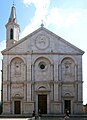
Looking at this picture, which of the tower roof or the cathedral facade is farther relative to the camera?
the tower roof

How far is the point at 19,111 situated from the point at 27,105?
4.80 ft

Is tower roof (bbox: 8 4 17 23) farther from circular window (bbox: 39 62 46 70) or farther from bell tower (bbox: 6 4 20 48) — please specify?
circular window (bbox: 39 62 46 70)

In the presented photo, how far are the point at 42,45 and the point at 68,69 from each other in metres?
4.99

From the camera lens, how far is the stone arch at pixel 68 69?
47.2 m

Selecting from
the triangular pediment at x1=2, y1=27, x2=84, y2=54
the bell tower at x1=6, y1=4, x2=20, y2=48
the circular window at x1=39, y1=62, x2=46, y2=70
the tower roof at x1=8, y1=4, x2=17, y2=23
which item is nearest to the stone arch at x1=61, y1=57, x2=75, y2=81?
the triangular pediment at x1=2, y1=27, x2=84, y2=54

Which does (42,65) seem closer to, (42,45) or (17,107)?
(42,45)

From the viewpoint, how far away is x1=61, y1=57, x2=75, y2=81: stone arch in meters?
47.2

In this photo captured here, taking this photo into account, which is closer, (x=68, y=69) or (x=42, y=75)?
(x=42, y=75)

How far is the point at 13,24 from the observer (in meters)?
50.4

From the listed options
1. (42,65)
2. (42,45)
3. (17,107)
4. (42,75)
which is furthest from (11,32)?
(17,107)

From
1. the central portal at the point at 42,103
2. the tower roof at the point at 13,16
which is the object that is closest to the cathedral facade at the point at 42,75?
the central portal at the point at 42,103

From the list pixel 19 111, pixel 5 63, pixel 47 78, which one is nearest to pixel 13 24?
pixel 5 63

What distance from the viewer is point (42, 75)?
4709 cm

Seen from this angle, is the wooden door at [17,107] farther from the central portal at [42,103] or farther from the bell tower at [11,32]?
the bell tower at [11,32]
